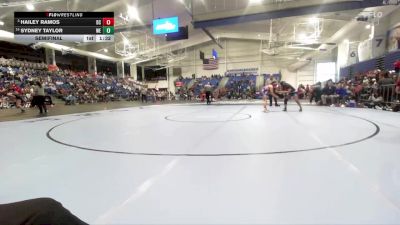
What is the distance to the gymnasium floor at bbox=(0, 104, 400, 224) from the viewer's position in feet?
5.71

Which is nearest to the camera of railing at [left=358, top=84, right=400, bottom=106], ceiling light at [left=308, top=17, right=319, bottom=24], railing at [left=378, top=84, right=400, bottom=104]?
railing at [left=358, top=84, right=400, bottom=106]

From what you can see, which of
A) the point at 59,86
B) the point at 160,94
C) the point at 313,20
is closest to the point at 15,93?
the point at 59,86

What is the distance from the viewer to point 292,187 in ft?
7.07

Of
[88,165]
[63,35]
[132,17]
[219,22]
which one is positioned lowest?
[88,165]

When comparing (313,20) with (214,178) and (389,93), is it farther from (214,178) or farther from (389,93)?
(214,178)

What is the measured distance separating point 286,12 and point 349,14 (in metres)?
4.63

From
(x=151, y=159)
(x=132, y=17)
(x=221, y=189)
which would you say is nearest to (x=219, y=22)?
(x=132, y=17)

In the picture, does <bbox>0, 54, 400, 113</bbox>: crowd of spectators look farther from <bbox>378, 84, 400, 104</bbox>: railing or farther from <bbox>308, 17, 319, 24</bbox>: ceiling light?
<bbox>308, 17, 319, 24</bbox>: ceiling light

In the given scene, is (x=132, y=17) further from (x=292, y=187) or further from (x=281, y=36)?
(x=292, y=187)

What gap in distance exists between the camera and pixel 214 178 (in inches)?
95.1

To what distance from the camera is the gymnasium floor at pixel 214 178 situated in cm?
174

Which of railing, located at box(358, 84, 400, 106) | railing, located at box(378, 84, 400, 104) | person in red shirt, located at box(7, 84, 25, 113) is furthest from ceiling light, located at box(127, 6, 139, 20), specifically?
railing, located at box(378, 84, 400, 104)
